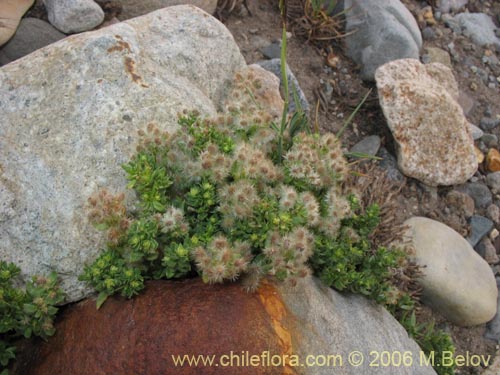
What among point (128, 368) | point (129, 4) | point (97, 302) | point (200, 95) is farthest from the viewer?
point (129, 4)

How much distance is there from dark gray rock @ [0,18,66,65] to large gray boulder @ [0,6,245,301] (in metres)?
1.26

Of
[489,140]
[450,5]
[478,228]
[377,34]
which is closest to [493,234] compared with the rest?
[478,228]

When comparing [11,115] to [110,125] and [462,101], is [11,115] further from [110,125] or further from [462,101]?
[462,101]

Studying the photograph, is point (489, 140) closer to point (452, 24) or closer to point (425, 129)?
point (425, 129)

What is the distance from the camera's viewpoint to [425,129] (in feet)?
15.4

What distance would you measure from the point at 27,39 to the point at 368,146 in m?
3.04

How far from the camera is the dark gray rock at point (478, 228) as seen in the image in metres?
4.76

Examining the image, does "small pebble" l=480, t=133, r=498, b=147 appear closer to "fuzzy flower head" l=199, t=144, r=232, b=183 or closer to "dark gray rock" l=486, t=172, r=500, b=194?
"dark gray rock" l=486, t=172, r=500, b=194

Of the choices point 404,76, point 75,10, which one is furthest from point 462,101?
point 75,10

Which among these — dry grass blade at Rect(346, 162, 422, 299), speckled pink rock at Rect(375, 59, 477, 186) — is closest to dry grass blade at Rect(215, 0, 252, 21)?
speckled pink rock at Rect(375, 59, 477, 186)

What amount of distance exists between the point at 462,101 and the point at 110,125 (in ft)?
13.1

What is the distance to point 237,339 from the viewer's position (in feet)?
8.00

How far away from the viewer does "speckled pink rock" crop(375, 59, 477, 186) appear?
4.70 metres

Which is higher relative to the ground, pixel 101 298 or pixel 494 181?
pixel 101 298
